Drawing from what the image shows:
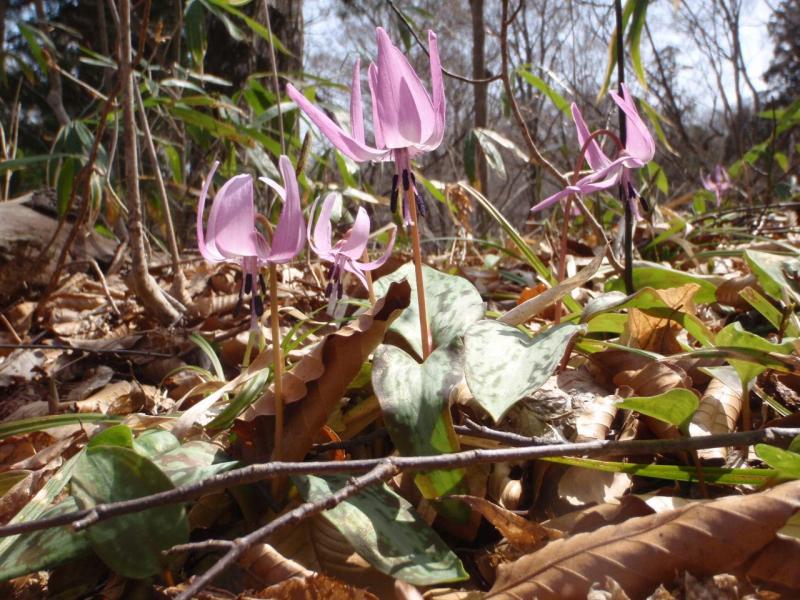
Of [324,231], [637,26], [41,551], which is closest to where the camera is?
[41,551]

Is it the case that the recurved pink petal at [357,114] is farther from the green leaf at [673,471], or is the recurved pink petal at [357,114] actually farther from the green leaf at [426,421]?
the green leaf at [673,471]

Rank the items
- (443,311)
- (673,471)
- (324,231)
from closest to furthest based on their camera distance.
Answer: (673,471)
(324,231)
(443,311)

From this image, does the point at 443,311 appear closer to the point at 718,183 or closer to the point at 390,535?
the point at 390,535

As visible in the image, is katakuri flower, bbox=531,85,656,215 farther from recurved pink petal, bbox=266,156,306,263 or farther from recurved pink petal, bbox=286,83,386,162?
recurved pink petal, bbox=266,156,306,263

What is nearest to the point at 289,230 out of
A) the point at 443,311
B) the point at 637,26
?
the point at 443,311

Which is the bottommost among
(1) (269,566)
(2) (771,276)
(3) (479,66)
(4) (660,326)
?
(1) (269,566)

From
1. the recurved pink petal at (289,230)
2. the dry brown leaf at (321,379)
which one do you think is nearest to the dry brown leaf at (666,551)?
the dry brown leaf at (321,379)
